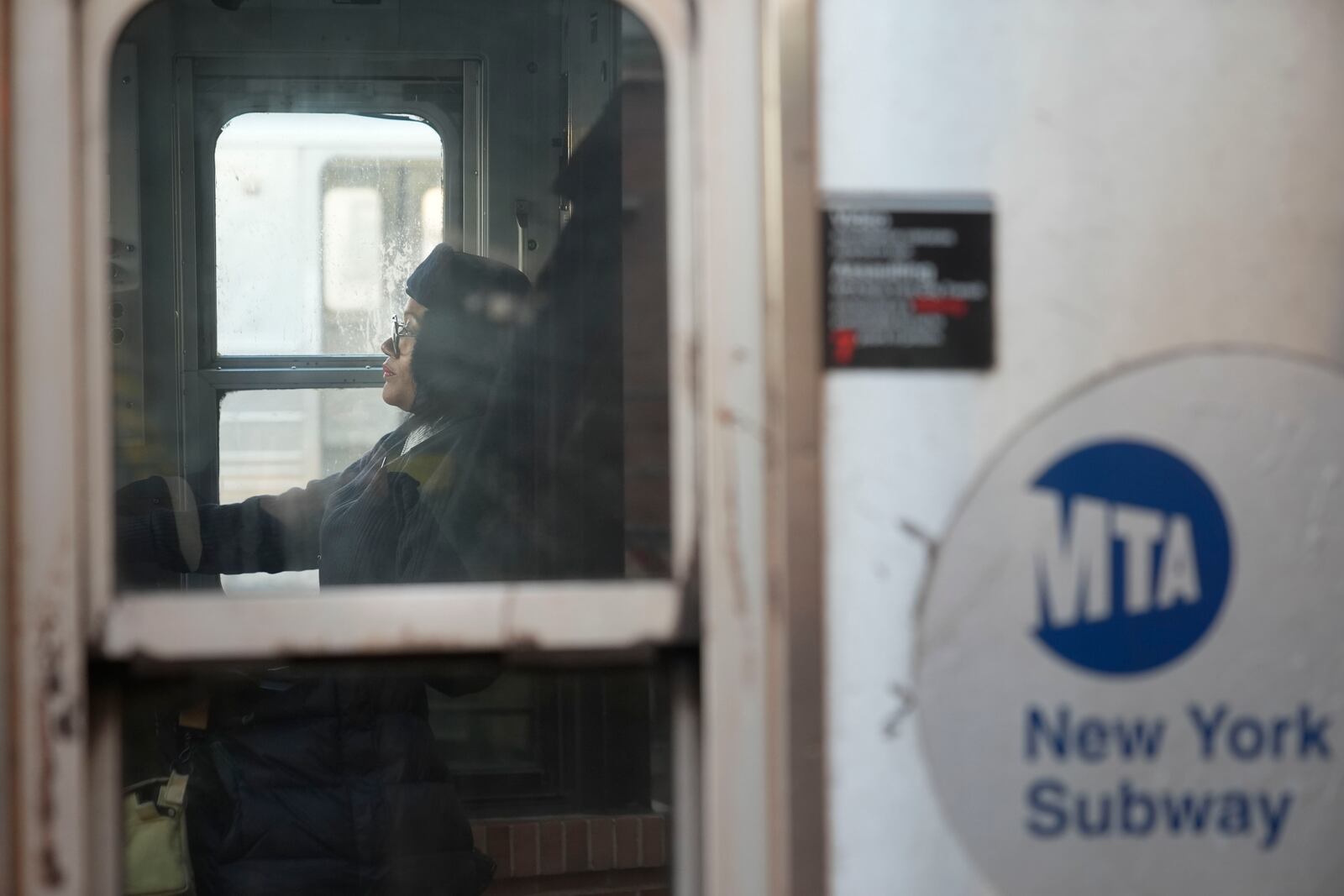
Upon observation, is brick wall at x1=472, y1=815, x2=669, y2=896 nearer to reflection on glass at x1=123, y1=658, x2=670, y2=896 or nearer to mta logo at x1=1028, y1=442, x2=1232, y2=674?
reflection on glass at x1=123, y1=658, x2=670, y2=896

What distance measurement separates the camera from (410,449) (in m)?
2.66

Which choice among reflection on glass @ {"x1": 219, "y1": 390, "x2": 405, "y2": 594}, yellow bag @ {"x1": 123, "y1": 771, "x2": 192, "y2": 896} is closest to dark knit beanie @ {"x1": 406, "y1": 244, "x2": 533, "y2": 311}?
→ reflection on glass @ {"x1": 219, "y1": 390, "x2": 405, "y2": 594}

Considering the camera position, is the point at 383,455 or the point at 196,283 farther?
the point at 196,283

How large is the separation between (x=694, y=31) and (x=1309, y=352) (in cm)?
56

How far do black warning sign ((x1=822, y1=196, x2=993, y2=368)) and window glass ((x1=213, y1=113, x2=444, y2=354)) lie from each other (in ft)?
7.21

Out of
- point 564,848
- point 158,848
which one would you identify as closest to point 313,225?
point 158,848

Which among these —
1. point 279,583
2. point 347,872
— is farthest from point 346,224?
point 347,872

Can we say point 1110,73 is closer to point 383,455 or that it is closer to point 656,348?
point 656,348

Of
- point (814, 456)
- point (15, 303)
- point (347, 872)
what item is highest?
point (15, 303)

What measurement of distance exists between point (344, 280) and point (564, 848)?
147cm

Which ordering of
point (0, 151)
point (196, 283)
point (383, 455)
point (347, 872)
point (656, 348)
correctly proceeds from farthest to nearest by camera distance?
point (196, 283) → point (383, 455) → point (347, 872) → point (656, 348) → point (0, 151)

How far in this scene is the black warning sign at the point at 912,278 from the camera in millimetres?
957

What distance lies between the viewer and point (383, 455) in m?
2.74

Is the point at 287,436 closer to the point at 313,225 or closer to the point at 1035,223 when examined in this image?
the point at 313,225
